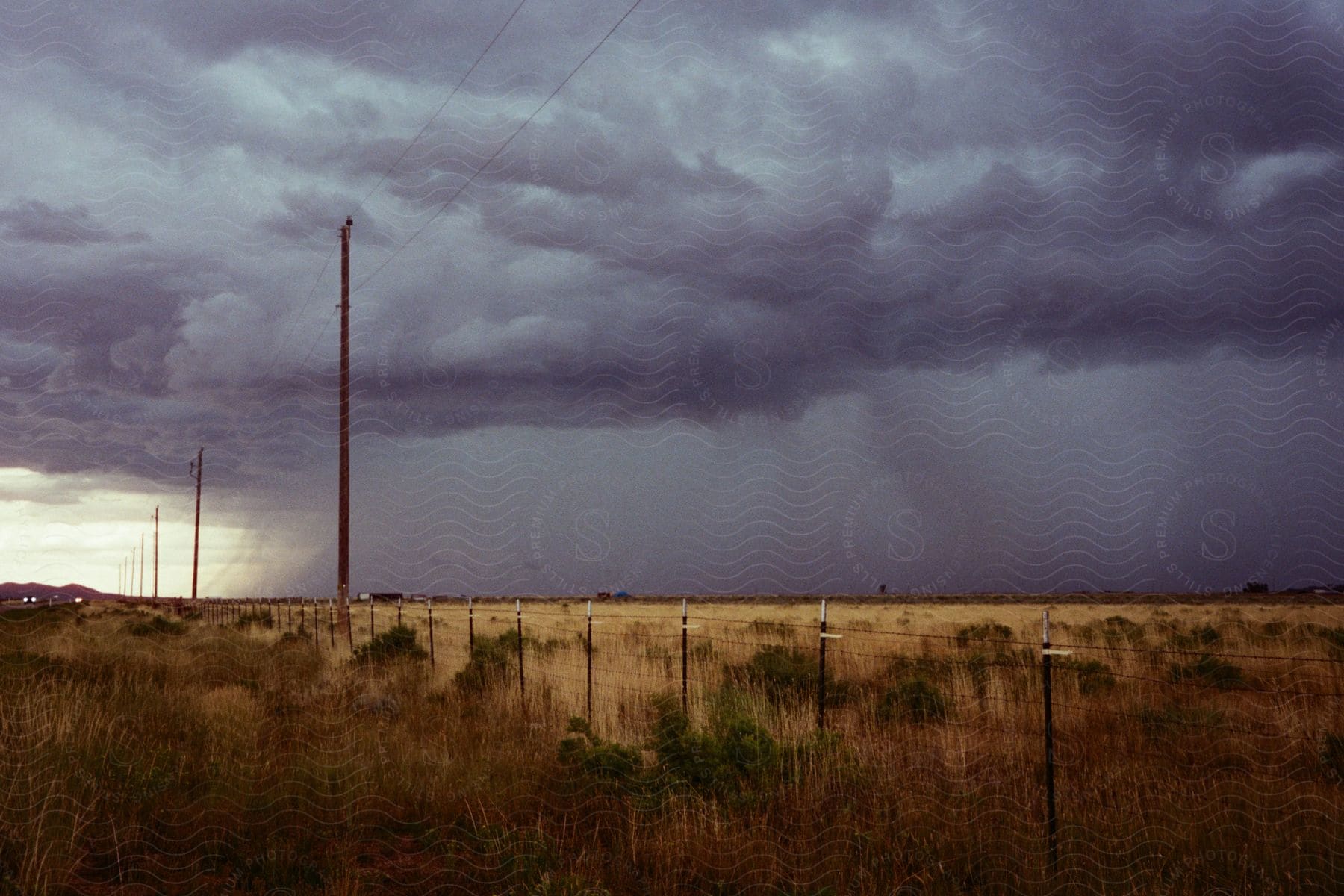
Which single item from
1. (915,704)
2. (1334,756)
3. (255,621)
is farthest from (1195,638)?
(255,621)

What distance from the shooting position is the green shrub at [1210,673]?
54.0 feet

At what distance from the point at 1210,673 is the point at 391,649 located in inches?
712

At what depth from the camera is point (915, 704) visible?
47.1ft

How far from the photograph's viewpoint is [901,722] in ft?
44.3

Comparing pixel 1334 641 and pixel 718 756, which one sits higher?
pixel 718 756

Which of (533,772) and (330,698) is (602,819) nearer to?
(533,772)

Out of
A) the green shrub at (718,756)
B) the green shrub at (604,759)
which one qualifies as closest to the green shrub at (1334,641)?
the green shrub at (718,756)

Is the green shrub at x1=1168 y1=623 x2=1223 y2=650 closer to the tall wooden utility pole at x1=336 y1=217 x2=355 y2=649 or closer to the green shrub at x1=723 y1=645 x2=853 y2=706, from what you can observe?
the green shrub at x1=723 y1=645 x2=853 y2=706

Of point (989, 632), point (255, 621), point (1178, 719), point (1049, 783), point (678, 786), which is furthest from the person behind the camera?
point (255, 621)

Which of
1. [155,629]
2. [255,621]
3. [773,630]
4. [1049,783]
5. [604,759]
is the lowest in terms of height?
[255,621]

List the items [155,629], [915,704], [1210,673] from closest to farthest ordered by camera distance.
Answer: [915,704] → [1210,673] → [155,629]

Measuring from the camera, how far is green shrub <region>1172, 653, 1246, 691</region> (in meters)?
16.5

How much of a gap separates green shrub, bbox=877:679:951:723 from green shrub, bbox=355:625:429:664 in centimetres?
1266

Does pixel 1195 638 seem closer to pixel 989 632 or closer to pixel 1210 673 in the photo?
pixel 989 632
